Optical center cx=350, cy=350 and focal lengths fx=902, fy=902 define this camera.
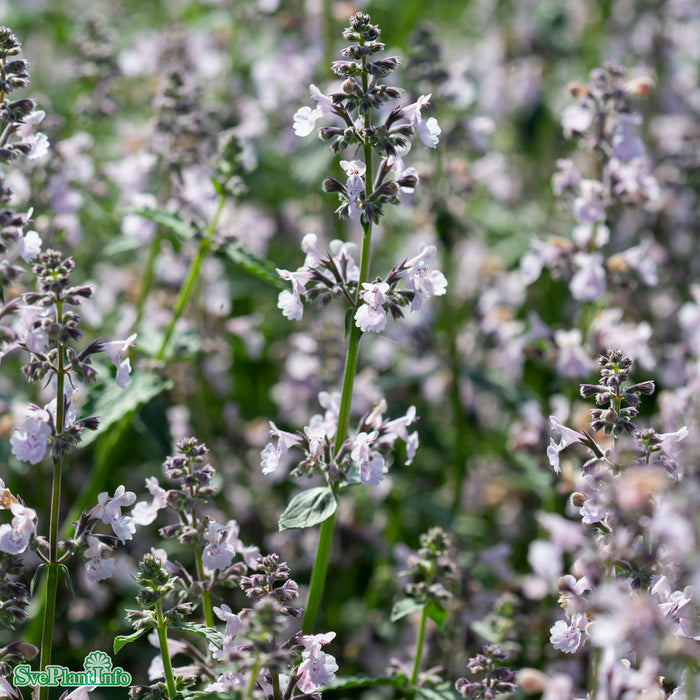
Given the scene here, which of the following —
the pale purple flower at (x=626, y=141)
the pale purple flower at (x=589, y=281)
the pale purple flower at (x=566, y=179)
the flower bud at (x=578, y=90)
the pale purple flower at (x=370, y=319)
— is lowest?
the pale purple flower at (x=370, y=319)

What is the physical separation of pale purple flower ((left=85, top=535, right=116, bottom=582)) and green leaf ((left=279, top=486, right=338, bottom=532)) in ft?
2.19

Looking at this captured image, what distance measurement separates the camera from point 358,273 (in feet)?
12.7

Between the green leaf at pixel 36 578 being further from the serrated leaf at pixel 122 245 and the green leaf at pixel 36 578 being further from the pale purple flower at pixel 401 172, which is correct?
the serrated leaf at pixel 122 245

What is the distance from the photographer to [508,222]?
745cm

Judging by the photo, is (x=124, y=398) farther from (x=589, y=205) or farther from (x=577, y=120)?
(x=577, y=120)

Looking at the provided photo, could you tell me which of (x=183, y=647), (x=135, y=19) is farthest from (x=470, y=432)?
(x=135, y=19)

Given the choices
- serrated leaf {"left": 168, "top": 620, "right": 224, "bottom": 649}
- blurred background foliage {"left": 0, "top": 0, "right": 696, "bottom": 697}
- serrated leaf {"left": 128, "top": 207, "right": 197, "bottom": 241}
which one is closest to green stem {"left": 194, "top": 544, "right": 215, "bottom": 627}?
serrated leaf {"left": 168, "top": 620, "right": 224, "bottom": 649}

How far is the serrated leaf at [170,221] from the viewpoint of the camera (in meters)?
4.52

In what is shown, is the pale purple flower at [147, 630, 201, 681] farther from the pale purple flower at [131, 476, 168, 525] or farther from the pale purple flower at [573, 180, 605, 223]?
the pale purple flower at [573, 180, 605, 223]

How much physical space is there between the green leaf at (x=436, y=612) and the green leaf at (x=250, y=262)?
1582mm

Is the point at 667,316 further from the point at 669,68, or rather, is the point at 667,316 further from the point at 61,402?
the point at 61,402

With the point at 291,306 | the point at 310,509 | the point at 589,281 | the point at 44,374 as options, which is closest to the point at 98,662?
the point at 310,509

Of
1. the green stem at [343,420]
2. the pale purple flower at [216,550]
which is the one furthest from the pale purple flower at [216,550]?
the green stem at [343,420]

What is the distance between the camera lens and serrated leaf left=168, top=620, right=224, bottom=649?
10.9 feet
